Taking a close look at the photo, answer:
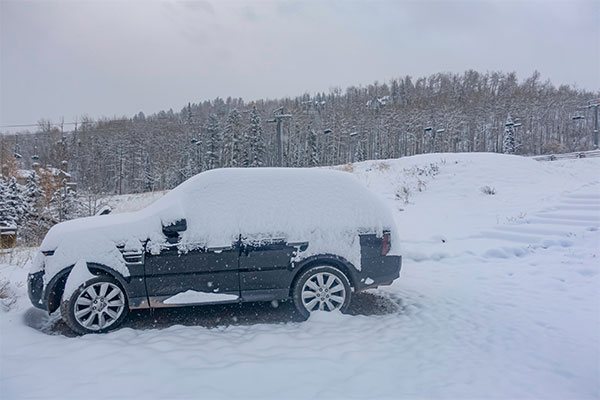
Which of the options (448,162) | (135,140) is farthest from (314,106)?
(448,162)

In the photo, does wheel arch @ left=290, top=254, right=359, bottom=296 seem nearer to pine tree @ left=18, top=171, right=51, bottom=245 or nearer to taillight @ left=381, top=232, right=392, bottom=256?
taillight @ left=381, top=232, right=392, bottom=256

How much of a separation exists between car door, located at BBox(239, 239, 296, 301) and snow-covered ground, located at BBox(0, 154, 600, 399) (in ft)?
1.28

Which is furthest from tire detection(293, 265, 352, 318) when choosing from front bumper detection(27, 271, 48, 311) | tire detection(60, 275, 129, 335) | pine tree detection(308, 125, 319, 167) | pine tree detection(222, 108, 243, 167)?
pine tree detection(308, 125, 319, 167)

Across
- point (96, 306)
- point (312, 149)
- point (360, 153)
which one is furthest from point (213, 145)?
point (96, 306)

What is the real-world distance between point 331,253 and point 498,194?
10384mm

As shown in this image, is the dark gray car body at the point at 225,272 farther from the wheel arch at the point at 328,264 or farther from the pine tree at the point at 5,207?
the pine tree at the point at 5,207

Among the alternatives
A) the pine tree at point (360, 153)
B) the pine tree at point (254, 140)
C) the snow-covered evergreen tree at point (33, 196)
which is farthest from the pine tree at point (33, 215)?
the pine tree at point (360, 153)

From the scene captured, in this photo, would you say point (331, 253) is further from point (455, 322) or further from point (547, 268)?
point (547, 268)

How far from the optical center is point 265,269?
4238mm

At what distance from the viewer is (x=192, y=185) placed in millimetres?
4422

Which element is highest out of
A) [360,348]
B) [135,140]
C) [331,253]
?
[135,140]

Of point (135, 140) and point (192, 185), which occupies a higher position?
point (135, 140)

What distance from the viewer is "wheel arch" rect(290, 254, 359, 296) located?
169 inches

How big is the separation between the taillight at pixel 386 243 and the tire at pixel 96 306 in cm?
343
